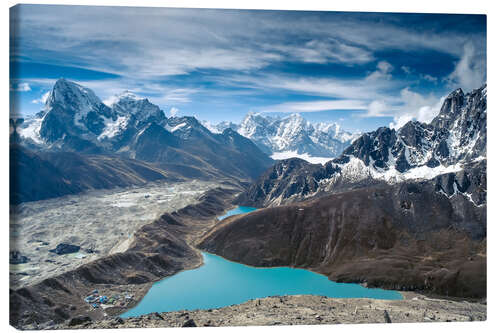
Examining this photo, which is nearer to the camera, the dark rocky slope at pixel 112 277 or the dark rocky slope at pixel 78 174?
the dark rocky slope at pixel 112 277

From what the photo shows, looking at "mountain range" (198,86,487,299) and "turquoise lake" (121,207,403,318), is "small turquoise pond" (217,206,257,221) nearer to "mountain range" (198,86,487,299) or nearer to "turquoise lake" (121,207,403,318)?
"mountain range" (198,86,487,299)

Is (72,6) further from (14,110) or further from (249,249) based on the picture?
(249,249)

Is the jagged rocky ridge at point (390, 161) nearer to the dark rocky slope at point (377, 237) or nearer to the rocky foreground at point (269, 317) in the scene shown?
the dark rocky slope at point (377, 237)

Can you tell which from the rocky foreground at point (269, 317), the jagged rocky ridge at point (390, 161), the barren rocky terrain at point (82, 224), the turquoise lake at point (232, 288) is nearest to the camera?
the rocky foreground at point (269, 317)

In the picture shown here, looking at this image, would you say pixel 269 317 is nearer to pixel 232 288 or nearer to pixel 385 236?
pixel 232 288

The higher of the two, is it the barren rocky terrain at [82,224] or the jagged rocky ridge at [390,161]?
the jagged rocky ridge at [390,161]

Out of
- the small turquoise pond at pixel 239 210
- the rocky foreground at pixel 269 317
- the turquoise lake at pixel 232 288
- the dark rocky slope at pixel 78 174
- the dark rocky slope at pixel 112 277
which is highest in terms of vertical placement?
the dark rocky slope at pixel 78 174

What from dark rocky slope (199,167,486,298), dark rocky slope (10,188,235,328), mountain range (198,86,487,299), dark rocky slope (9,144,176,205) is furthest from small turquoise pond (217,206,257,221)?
dark rocky slope (9,144,176,205)

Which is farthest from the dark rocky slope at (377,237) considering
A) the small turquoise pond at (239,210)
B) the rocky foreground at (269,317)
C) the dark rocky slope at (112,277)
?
the small turquoise pond at (239,210)

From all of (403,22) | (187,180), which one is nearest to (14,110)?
(403,22)
